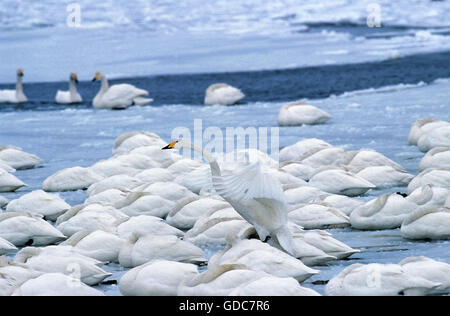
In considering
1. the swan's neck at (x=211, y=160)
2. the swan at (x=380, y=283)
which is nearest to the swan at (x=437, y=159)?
the swan's neck at (x=211, y=160)

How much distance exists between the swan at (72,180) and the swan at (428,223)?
4.33m

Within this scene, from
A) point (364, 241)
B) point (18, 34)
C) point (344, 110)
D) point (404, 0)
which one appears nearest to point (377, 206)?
point (364, 241)

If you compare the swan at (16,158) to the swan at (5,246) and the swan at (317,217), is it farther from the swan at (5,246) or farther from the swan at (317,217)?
the swan at (317,217)

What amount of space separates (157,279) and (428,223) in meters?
2.45

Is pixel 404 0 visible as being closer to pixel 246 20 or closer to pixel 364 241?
pixel 246 20

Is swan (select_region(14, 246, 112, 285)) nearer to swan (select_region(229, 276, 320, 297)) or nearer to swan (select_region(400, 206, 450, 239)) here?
swan (select_region(229, 276, 320, 297))

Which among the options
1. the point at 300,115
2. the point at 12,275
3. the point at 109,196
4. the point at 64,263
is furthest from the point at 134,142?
the point at 12,275

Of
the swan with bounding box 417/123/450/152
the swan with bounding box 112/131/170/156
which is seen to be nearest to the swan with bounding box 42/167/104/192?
the swan with bounding box 112/131/170/156

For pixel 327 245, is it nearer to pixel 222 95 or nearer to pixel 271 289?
pixel 271 289

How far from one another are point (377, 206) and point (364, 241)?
0.46 metres

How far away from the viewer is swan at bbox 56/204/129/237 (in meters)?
8.21

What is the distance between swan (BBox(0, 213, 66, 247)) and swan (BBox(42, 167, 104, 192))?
266 centimetres

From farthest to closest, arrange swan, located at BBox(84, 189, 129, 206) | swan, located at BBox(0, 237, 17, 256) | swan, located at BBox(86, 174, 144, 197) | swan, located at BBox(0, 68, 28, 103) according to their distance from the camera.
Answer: swan, located at BBox(0, 68, 28, 103) < swan, located at BBox(86, 174, 144, 197) < swan, located at BBox(84, 189, 129, 206) < swan, located at BBox(0, 237, 17, 256)

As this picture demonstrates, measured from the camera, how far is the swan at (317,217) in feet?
26.8
